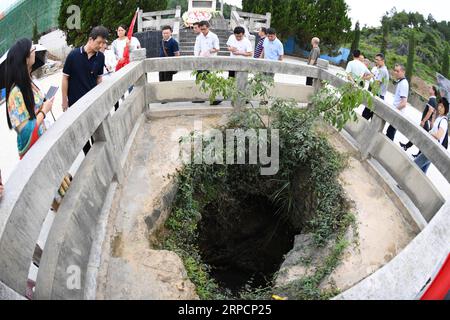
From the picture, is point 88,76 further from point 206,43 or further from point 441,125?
point 441,125

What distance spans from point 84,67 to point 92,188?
1.57m

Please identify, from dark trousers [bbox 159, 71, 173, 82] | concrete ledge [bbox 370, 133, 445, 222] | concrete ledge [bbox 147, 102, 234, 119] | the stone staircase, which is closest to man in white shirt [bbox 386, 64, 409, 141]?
concrete ledge [bbox 370, 133, 445, 222]

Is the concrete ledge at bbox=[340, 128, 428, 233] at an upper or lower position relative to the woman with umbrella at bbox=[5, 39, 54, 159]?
lower

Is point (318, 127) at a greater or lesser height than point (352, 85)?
lesser

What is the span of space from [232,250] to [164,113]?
7.92 feet

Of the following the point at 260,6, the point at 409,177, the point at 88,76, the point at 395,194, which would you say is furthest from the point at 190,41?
the point at 409,177

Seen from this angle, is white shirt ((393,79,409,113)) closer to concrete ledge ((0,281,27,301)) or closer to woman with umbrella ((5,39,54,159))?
woman with umbrella ((5,39,54,159))

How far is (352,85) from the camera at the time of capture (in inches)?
185

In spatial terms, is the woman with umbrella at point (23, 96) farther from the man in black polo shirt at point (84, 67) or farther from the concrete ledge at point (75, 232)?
the man in black polo shirt at point (84, 67)

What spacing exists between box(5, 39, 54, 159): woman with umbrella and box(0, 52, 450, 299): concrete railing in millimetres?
381

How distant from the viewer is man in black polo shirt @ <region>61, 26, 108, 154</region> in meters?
3.95

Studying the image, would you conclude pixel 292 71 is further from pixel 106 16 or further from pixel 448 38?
pixel 448 38

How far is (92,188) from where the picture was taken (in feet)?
10.3
